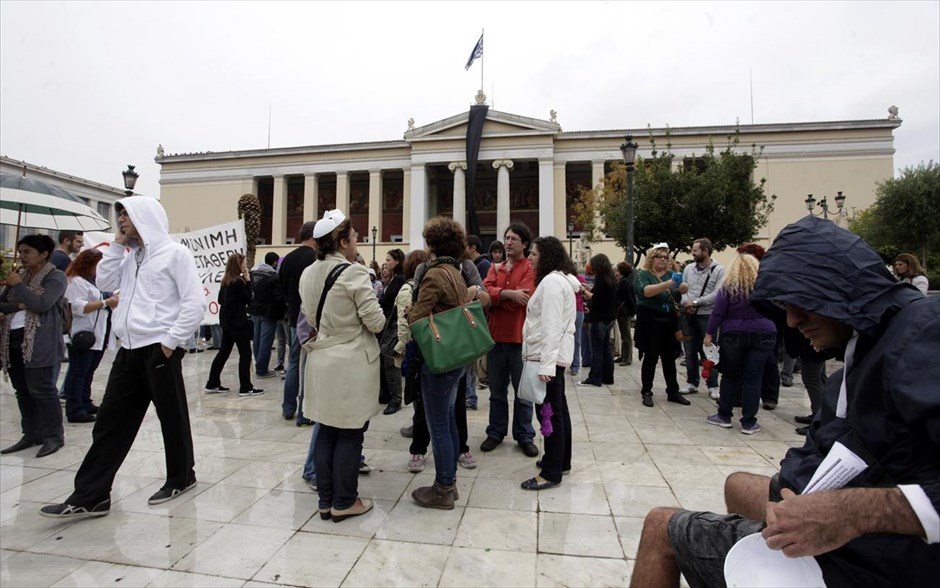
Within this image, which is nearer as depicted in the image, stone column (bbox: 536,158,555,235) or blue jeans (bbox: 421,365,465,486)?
blue jeans (bbox: 421,365,465,486)

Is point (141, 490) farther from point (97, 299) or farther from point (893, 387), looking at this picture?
point (893, 387)

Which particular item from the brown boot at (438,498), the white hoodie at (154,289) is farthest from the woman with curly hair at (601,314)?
the white hoodie at (154,289)

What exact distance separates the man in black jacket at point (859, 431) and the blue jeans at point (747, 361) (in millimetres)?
4106

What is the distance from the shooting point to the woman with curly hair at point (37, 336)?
444cm

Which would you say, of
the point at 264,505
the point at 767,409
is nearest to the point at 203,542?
the point at 264,505

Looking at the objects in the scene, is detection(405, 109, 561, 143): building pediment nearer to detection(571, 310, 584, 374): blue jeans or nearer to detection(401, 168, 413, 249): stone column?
detection(401, 168, 413, 249): stone column

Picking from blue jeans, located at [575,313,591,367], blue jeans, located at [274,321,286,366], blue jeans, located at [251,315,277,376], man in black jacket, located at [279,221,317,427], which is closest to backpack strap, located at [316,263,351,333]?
man in black jacket, located at [279,221,317,427]

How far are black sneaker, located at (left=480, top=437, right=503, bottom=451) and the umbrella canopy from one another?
5.59 meters

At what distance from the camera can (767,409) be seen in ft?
20.8

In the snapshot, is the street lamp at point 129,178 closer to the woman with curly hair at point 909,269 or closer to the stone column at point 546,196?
the woman with curly hair at point 909,269

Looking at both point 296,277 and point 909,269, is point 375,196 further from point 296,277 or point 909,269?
point 909,269

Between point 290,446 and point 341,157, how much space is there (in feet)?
138

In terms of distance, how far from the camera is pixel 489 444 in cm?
468

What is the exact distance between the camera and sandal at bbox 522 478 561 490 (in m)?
3.68
